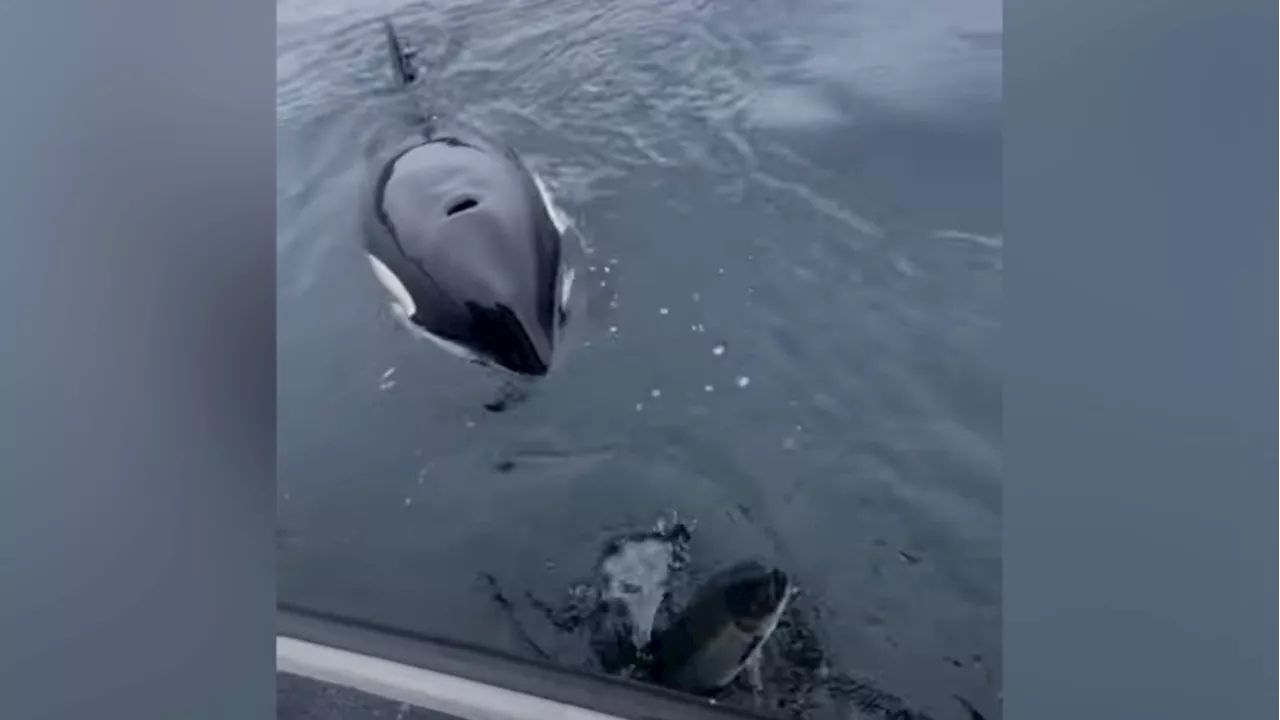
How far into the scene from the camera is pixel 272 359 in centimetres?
84

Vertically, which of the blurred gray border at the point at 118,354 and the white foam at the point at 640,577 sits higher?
the blurred gray border at the point at 118,354

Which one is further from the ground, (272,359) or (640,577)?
(272,359)

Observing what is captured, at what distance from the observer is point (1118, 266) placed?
2.22ft

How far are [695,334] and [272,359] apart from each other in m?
0.35

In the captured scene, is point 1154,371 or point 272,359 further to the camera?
point 272,359

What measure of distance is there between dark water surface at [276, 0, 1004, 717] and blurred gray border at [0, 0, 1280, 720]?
34mm

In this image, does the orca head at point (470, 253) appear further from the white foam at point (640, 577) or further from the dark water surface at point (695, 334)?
the white foam at point (640, 577)

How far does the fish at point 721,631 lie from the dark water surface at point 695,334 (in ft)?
0.07

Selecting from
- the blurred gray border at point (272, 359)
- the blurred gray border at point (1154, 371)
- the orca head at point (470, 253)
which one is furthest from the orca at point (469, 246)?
the blurred gray border at point (1154, 371)

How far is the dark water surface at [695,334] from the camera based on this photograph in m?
0.74

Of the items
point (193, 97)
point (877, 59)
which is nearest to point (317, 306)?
point (193, 97)

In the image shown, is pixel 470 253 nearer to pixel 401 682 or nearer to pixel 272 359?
pixel 272 359

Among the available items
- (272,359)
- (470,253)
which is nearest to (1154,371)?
(470,253)

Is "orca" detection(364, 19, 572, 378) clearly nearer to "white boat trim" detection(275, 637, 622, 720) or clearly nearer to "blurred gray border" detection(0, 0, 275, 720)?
"blurred gray border" detection(0, 0, 275, 720)
